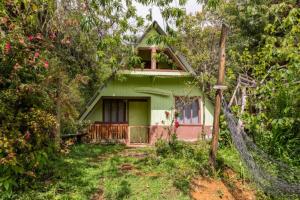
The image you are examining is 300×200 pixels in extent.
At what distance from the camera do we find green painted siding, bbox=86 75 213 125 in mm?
14156

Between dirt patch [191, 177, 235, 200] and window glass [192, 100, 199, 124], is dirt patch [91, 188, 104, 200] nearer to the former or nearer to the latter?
dirt patch [191, 177, 235, 200]

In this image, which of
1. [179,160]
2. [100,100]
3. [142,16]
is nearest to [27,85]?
[142,16]

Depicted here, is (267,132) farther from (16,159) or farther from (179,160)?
(16,159)

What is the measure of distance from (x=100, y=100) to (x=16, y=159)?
8.99 meters

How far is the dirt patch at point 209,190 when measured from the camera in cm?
649

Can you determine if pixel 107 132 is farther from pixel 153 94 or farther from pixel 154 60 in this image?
pixel 154 60

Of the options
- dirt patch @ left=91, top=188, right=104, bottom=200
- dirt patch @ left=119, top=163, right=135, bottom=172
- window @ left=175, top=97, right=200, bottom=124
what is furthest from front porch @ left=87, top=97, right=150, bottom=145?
dirt patch @ left=91, top=188, right=104, bottom=200

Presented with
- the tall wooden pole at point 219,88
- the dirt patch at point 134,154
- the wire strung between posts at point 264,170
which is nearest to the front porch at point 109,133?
the dirt patch at point 134,154

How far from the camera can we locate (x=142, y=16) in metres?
7.11

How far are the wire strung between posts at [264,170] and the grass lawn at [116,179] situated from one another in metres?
1.52

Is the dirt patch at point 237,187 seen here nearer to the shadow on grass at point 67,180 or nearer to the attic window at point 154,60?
the shadow on grass at point 67,180

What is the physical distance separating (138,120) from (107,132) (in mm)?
1930

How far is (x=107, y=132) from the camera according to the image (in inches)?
552

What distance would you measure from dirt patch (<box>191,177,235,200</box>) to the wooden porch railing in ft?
24.1
